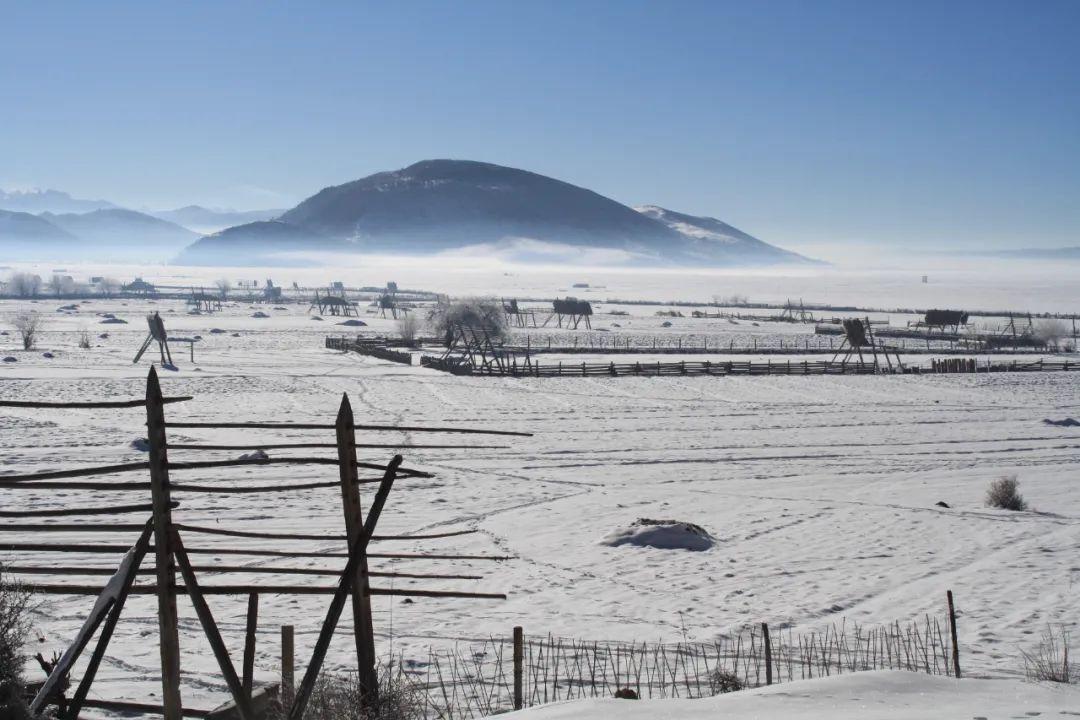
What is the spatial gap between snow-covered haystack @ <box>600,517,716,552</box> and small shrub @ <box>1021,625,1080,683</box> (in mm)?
5121

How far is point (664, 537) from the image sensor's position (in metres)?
15.3

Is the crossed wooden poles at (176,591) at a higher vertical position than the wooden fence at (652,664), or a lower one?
higher

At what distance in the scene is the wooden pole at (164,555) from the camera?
6145 millimetres

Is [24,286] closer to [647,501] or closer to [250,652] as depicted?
[647,501]

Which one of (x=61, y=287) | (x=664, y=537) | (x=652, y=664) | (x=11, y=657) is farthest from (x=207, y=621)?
(x=61, y=287)

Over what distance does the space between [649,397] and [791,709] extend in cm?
3189

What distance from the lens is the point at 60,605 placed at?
11359 mm

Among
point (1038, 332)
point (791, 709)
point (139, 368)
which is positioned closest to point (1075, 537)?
point (791, 709)

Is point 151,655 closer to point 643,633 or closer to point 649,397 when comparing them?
point 643,633

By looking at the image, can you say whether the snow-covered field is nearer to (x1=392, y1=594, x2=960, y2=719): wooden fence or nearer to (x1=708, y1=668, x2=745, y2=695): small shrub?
(x1=392, y1=594, x2=960, y2=719): wooden fence

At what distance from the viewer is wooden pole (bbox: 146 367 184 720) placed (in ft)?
20.2

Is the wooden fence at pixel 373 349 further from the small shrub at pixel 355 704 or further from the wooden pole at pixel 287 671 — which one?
the small shrub at pixel 355 704

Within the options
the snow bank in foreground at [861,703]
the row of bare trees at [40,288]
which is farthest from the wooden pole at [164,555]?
the row of bare trees at [40,288]

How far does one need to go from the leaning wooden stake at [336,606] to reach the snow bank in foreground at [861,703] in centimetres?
129
